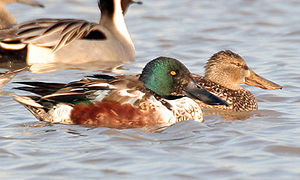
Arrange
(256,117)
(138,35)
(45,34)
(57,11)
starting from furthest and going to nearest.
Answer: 1. (57,11)
2. (138,35)
3. (45,34)
4. (256,117)

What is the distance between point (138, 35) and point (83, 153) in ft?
22.3

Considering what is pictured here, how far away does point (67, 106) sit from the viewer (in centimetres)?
750

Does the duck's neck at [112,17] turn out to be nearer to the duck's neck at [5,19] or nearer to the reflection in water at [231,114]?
the duck's neck at [5,19]

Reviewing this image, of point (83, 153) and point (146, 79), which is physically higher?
point (146, 79)

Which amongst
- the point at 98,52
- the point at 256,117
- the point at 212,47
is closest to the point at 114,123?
the point at 256,117

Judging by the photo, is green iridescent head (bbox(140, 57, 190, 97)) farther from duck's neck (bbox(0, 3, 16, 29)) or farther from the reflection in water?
duck's neck (bbox(0, 3, 16, 29))

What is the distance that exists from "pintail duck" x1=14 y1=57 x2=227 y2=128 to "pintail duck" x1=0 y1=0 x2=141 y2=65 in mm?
3475

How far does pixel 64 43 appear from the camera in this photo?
11.1 metres

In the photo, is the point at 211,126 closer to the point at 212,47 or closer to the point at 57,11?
the point at 212,47

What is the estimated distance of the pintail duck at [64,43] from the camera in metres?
11.0

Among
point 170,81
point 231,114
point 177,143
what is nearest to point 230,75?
point 231,114

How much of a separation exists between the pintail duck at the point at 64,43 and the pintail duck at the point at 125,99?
3475mm

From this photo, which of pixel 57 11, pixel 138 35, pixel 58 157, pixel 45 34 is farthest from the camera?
pixel 57 11

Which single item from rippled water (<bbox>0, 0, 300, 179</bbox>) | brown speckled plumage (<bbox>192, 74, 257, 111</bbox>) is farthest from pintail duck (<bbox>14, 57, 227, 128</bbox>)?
brown speckled plumage (<bbox>192, 74, 257, 111</bbox>)
